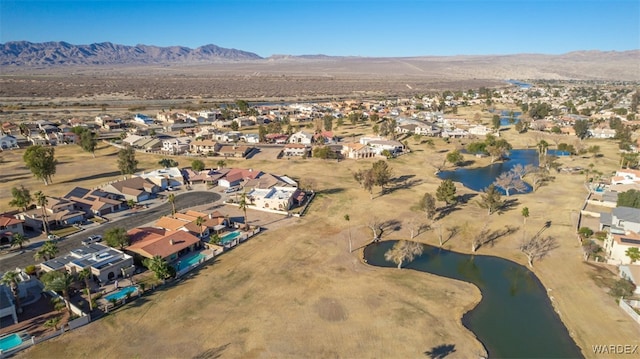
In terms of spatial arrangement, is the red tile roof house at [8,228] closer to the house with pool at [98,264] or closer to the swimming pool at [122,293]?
the house with pool at [98,264]

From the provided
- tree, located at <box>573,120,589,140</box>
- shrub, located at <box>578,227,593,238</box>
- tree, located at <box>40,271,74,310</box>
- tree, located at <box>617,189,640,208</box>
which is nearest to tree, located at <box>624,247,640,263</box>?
shrub, located at <box>578,227,593,238</box>

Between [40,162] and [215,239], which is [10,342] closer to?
[215,239]

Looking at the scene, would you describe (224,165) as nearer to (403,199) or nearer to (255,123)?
(403,199)

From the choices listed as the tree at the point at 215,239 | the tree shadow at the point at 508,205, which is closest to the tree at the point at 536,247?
the tree shadow at the point at 508,205

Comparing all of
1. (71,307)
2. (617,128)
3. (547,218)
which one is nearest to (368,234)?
(547,218)

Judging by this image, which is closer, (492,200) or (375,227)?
(375,227)

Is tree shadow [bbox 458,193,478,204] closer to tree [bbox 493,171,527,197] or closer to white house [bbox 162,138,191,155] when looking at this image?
tree [bbox 493,171,527,197]

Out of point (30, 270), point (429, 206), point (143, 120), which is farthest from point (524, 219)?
point (143, 120)
